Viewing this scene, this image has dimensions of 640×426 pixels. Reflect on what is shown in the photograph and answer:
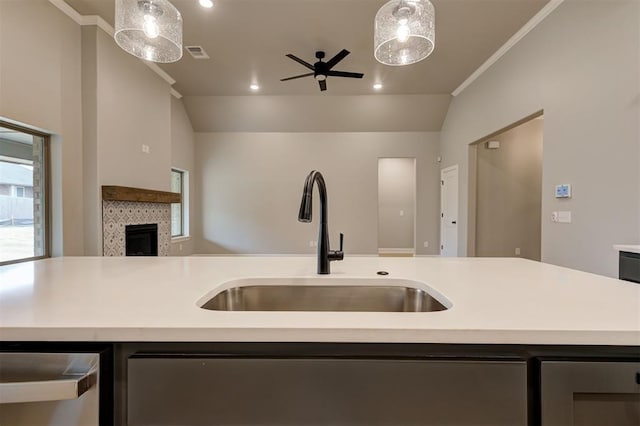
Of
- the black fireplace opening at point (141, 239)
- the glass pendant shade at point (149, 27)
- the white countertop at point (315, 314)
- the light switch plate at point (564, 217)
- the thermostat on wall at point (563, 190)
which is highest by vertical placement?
the glass pendant shade at point (149, 27)

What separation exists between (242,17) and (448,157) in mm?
4558

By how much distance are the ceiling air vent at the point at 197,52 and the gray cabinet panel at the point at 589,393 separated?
4775 mm

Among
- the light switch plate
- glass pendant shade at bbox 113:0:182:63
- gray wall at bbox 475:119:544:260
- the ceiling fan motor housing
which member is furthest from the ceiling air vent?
the light switch plate

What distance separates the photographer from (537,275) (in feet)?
3.69

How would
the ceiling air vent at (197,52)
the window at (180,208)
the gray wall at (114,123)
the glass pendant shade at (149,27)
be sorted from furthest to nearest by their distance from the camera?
the window at (180,208) < the ceiling air vent at (197,52) < the gray wall at (114,123) < the glass pendant shade at (149,27)

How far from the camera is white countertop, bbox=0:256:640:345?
0.61 metres

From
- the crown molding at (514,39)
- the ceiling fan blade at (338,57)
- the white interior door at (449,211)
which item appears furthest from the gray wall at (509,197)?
the ceiling fan blade at (338,57)

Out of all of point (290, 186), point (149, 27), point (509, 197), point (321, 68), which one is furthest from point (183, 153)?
point (509, 197)

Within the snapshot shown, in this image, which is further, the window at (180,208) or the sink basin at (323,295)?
the window at (180,208)

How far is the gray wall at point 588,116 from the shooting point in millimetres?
2355

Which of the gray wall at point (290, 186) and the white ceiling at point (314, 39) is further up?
the white ceiling at point (314, 39)

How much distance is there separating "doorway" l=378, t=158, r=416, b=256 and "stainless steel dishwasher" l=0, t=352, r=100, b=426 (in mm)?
7949

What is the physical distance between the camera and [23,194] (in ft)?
9.47

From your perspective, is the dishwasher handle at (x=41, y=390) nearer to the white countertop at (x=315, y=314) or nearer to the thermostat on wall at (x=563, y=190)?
the white countertop at (x=315, y=314)
